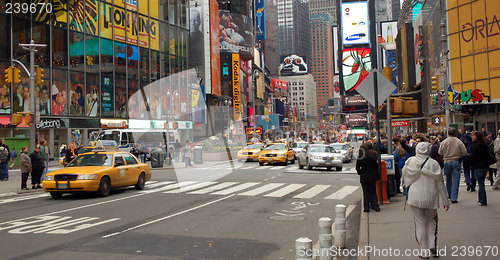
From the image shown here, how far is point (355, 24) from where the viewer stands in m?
160

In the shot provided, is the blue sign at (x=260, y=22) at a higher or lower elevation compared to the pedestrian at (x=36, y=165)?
higher

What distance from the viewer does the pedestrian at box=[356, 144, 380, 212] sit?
1030cm

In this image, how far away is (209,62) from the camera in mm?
77875

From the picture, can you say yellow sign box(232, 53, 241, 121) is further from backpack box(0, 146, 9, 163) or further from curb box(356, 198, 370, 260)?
curb box(356, 198, 370, 260)

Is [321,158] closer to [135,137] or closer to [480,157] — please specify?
[480,157]

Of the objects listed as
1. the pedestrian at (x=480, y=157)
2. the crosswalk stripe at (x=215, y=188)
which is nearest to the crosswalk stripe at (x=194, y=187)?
the crosswalk stripe at (x=215, y=188)

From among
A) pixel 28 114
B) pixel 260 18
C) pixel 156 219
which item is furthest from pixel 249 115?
pixel 156 219

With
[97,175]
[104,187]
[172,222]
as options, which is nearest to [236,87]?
[104,187]

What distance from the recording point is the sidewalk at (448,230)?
6.52 metres

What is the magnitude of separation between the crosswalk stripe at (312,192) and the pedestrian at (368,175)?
3.76 metres

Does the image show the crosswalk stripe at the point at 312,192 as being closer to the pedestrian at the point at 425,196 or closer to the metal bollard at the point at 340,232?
the metal bollard at the point at 340,232

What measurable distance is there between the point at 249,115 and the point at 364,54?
61.4 metres

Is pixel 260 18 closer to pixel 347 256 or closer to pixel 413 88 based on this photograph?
pixel 413 88

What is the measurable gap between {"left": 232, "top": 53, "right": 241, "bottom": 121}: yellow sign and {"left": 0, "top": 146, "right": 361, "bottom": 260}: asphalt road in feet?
257
